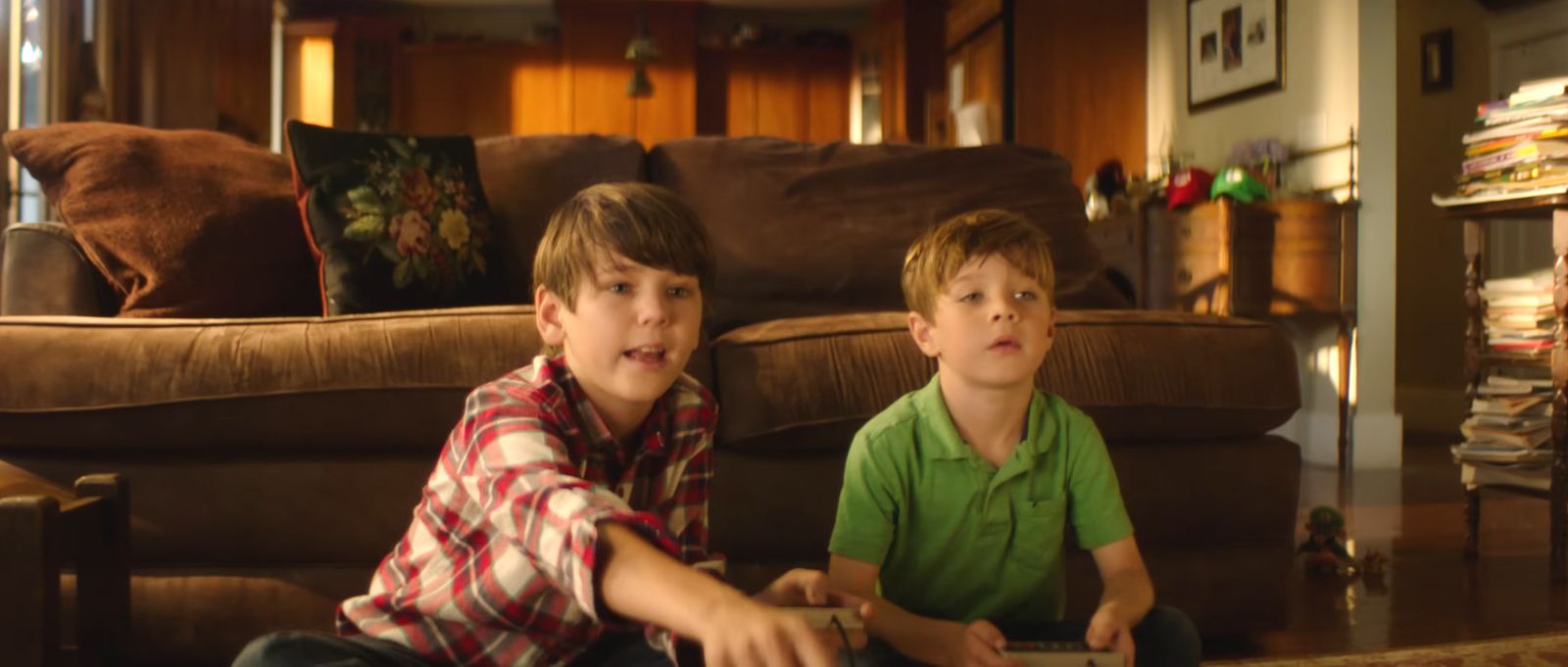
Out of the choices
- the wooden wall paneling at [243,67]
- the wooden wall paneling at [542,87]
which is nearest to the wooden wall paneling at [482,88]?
the wooden wall paneling at [542,87]

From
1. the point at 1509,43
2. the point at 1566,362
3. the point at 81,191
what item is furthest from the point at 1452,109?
the point at 81,191

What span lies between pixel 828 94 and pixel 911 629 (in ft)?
25.4

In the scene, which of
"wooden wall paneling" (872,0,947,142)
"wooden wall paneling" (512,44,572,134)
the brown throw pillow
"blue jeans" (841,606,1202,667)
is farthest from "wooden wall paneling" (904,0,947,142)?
"blue jeans" (841,606,1202,667)

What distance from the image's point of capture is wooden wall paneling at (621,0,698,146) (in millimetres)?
8164

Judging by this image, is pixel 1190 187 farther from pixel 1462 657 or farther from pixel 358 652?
pixel 358 652

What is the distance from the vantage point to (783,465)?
1715 millimetres

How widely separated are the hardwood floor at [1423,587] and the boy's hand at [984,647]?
87cm

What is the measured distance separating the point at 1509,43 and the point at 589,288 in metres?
5.07

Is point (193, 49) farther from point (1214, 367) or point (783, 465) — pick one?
point (1214, 367)

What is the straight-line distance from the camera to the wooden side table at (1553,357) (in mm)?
2344

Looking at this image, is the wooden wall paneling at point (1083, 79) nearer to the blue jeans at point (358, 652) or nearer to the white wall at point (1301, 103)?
the white wall at point (1301, 103)

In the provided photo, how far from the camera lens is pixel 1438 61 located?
5.19 meters

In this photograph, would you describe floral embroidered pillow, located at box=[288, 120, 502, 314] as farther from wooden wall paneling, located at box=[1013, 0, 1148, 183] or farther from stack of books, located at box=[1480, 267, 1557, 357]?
wooden wall paneling, located at box=[1013, 0, 1148, 183]

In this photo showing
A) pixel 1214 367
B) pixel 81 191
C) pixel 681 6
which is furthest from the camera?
pixel 681 6
